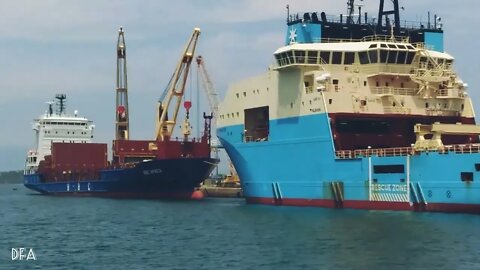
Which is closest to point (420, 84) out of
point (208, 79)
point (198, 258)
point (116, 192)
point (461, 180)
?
point (461, 180)

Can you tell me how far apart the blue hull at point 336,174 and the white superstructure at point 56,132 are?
140 feet

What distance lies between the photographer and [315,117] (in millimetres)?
51656

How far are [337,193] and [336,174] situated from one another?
112 cm

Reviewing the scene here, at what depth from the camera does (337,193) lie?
5028cm

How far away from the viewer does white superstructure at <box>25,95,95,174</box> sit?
9981 centimetres

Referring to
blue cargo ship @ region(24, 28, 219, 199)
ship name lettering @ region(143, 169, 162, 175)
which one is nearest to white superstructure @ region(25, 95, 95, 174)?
blue cargo ship @ region(24, 28, 219, 199)

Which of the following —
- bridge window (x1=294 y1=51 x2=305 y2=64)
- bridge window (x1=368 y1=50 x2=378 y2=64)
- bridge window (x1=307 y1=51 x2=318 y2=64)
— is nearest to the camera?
bridge window (x1=368 y1=50 x2=378 y2=64)

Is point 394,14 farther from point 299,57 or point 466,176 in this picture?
point 466,176

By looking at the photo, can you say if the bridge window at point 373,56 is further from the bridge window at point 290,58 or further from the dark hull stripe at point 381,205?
the dark hull stripe at point 381,205

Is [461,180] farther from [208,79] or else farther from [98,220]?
[208,79]

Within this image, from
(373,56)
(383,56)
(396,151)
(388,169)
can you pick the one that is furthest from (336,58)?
(388,169)

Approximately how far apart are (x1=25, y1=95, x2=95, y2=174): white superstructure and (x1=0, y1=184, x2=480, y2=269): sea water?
48610mm

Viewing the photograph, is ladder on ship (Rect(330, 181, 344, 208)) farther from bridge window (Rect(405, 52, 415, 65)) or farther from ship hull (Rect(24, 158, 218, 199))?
ship hull (Rect(24, 158, 218, 199))

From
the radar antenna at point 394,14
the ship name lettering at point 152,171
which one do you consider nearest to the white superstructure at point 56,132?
the ship name lettering at point 152,171
